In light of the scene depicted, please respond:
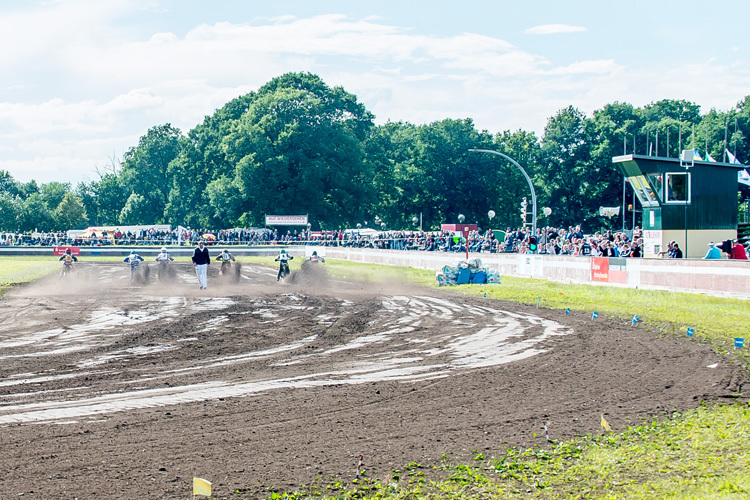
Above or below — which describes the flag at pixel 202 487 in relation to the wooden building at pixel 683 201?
below

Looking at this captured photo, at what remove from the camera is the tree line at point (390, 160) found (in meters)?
89.8

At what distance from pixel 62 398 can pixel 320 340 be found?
6475 mm

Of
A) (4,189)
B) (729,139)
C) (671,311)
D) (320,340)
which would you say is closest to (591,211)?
(729,139)

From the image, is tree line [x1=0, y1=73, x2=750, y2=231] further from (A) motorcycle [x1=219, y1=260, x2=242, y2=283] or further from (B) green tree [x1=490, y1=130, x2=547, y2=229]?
(A) motorcycle [x1=219, y1=260, x2=242, y2=283]

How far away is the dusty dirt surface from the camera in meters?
7.04

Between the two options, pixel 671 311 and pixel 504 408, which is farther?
pixel 671 311

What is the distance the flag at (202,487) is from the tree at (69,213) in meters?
136

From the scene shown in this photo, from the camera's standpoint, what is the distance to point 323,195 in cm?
9112

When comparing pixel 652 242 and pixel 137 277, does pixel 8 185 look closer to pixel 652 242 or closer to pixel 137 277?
pixel 137 277

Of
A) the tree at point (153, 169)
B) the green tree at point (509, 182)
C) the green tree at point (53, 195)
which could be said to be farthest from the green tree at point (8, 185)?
the green tree at point (509, 182)

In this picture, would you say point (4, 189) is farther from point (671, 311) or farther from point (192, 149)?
point (671, 311)

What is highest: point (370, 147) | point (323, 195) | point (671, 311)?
point (370, 147)

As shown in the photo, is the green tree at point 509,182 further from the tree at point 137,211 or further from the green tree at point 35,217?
the green tree at point 35,217

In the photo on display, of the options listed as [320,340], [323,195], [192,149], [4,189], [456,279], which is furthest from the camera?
[4,189]
